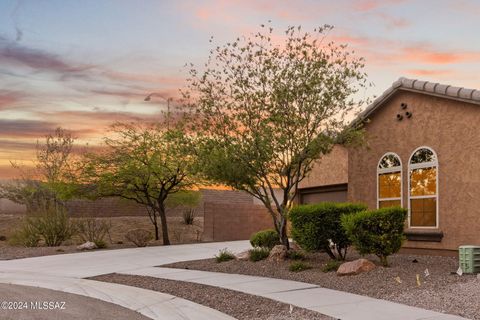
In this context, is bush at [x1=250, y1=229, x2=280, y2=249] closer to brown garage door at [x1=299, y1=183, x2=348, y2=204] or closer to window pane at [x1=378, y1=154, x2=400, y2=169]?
window pane at [x1=378, y1=154, x2=400, y2=169]

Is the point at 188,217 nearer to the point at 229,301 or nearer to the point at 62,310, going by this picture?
the point at 229,301

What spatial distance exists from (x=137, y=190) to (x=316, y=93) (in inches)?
468

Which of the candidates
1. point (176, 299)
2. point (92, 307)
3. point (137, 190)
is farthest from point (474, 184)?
point (137, 190)

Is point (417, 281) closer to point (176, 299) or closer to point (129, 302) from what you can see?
point (176, 299)

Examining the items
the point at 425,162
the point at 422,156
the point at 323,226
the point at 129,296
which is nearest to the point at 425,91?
the point at 422,156

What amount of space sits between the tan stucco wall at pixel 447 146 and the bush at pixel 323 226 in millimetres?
2519

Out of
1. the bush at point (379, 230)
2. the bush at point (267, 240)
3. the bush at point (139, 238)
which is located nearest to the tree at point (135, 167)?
the bush at point (139, 238)

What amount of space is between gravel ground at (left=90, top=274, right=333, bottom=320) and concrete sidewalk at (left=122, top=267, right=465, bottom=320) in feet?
0.84

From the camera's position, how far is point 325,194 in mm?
22891

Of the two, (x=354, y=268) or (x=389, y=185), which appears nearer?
(x=354, y=268)

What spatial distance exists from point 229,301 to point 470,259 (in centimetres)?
562

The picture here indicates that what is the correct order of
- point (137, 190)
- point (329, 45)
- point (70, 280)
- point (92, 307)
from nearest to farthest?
1. point (92, 307)
2. point (70, 280)
3. point (329, 45)
4. point (137, 190)

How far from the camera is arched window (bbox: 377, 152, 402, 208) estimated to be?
17.7m

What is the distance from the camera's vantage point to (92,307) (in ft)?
34.7
